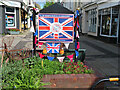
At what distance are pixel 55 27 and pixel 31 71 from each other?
5.99ft

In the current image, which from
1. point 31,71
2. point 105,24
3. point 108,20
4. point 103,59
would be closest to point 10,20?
point 105,24

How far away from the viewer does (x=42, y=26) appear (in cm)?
547

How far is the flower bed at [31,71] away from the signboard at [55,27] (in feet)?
2.84

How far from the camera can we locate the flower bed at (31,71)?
3844 millimetres

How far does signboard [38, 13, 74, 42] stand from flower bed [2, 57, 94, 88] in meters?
0.87

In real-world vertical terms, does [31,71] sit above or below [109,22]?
below

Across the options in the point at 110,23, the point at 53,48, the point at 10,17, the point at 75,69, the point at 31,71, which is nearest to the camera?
the point at 31,71

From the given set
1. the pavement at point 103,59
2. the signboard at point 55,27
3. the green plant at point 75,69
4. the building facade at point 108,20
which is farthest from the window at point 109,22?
the green plant at point 75,69

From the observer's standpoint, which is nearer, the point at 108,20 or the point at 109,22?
the point at 109,22

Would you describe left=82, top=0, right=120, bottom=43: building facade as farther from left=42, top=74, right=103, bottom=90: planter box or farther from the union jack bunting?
left=42, top=74, right=103, bottom=90: planter box

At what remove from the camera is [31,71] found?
428 cm

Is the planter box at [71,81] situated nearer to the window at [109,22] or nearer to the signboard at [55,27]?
the signboard at [55,27]

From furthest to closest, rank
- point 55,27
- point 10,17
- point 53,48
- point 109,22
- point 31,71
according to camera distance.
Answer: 1. point 10,17
2. point 109,22
3. point 53,48
4. point 55,27
5. point 31,71

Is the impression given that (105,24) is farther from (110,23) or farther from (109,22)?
(110,23)
